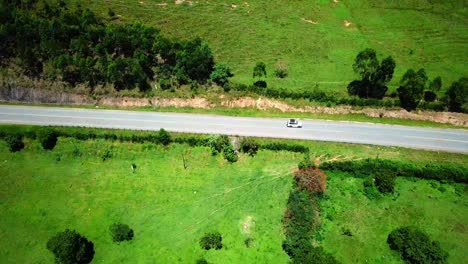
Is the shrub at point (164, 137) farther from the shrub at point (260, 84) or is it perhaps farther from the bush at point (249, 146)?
the shrub at point (260, 84)

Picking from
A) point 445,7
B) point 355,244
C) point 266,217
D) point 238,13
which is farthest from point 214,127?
point 445,7

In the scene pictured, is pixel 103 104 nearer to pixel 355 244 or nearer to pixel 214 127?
pixel 214 127

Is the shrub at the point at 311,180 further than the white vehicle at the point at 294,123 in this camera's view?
No

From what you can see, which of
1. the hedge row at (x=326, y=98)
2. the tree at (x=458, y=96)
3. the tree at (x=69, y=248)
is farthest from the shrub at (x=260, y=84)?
the tree at (x=69, y=248)

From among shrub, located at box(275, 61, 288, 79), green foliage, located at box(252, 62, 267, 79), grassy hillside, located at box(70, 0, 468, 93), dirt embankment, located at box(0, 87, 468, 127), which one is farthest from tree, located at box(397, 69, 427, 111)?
green foliage, located at box(252, 62, 267, 79)

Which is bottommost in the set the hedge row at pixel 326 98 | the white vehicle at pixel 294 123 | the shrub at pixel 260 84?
the white vehicle at pixel 294 123

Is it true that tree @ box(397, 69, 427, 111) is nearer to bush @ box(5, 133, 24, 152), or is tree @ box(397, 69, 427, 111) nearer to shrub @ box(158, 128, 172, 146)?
shrub @ box(158, 128, 172, 146)

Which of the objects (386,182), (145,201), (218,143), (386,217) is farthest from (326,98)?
(145,201)
